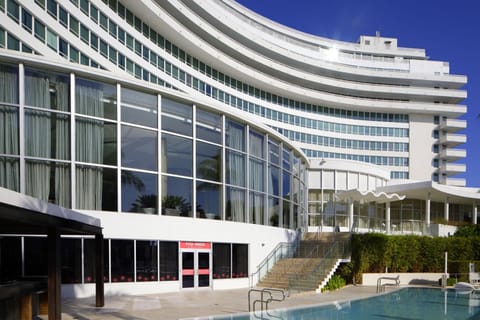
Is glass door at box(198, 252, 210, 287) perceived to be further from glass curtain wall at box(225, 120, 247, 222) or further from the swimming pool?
the swimming pool

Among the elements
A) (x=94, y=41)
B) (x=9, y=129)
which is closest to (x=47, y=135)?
(x=9, y=129)

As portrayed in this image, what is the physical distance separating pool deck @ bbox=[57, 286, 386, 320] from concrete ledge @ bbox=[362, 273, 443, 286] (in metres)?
4.74

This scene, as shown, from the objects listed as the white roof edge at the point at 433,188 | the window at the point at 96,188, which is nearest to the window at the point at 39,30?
the window at the point at 96,188

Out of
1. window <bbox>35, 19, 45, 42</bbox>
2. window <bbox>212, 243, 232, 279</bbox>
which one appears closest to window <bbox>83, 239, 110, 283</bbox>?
window <bbox>212, 243, 232, 279</bbox>

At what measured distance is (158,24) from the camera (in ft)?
143

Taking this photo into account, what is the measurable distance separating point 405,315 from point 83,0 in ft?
98.9

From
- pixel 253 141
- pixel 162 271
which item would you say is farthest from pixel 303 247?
pixel 162 271

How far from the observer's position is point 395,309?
18.6 m

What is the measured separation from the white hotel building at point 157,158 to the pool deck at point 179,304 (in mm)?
1161

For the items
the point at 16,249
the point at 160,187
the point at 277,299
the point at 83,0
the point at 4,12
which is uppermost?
the point at 83,0

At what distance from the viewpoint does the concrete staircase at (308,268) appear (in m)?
23.2

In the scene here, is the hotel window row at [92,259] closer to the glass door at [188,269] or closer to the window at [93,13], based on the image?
the glass door at [188,269]

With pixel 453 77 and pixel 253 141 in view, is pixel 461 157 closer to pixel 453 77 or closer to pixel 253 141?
pixel 453 77

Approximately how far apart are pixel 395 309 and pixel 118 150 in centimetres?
1284
